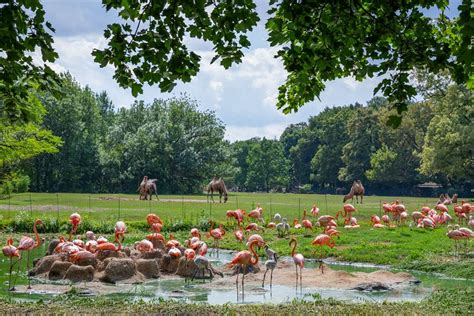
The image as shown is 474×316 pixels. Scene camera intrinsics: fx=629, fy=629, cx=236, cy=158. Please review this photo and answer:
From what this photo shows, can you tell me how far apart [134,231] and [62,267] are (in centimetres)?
1218

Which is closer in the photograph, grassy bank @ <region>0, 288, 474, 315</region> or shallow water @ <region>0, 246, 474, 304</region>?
grassy bank @ <region>0, 288, 474, 315</region>

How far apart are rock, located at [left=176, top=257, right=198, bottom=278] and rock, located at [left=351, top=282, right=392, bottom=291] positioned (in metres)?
4.24

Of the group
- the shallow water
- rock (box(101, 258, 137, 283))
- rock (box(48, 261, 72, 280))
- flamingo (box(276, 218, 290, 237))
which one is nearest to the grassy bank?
the shallow water

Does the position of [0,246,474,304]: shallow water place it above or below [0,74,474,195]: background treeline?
below

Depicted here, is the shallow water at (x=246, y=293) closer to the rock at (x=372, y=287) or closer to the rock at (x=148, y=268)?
the rock at (x=372, y=287)

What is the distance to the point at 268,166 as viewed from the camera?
368 feet

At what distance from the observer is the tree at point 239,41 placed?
8.00 m

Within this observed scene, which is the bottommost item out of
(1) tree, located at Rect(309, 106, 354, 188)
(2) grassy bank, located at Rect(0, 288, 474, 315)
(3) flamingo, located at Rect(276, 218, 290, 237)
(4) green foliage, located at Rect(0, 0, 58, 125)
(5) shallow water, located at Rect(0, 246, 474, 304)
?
(5) shallow water, located at Rect(0, 246, 474, 304)

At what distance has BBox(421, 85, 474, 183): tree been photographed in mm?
53572

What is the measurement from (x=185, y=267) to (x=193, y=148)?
2147 inches

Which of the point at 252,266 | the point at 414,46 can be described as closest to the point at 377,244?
the point at 252,266

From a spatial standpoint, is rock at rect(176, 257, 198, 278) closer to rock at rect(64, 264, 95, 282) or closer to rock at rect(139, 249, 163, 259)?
rock at rect(139, 249, 163, 259)

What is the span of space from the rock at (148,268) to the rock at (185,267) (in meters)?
0.60

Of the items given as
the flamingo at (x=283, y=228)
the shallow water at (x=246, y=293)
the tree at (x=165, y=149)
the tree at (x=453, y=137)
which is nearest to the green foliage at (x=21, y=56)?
the shallow water at (x=246, y=293)
